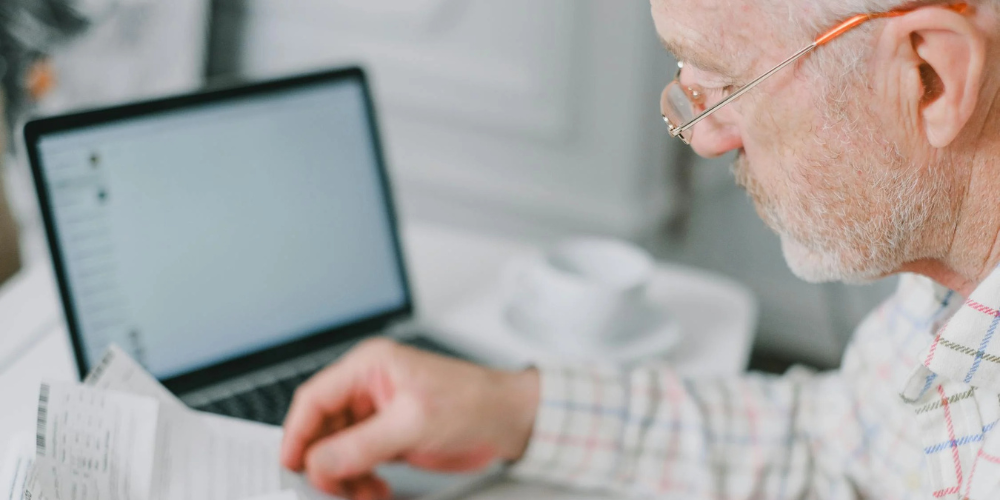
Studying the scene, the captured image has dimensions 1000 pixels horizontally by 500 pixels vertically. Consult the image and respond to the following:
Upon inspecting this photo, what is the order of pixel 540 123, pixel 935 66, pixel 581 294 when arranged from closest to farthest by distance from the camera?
pixel 935 66
pixel 581 294
pixel 540 123

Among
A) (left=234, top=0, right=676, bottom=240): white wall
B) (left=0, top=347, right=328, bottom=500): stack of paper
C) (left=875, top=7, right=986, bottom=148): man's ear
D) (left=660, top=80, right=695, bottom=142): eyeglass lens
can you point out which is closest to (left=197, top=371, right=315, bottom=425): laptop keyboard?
(left=0, top=347, right=328, bottom=500): stack of paper

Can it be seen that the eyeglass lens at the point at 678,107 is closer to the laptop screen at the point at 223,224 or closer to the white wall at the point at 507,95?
the laptop screen at the point at 223,224

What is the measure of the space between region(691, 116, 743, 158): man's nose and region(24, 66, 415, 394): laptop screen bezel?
39 cm

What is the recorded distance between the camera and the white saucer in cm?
83

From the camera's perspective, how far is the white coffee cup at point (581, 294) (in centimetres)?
81

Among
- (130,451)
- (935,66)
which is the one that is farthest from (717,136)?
(130,451)

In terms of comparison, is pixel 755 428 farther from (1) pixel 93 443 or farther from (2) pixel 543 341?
(1) pixel 93 443

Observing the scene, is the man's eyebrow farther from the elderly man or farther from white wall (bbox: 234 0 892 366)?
white wall (bbox: 234 0 892 366)

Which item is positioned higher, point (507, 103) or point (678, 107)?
point (678, 107)

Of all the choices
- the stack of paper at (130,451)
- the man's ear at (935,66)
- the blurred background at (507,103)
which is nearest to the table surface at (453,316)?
the stack of paper at (130,451)

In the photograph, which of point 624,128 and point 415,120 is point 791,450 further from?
point 415,120

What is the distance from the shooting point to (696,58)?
50 centimetres

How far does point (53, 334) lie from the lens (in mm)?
802

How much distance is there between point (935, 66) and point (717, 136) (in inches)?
5.9
